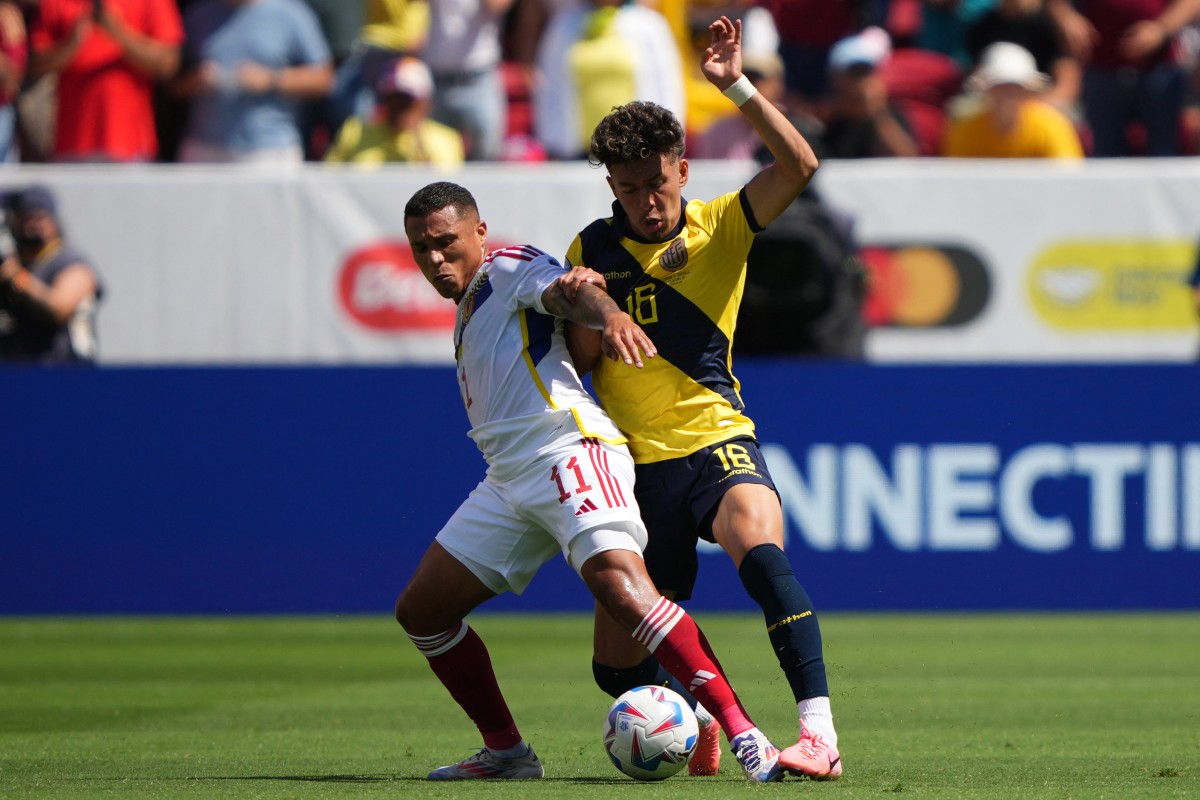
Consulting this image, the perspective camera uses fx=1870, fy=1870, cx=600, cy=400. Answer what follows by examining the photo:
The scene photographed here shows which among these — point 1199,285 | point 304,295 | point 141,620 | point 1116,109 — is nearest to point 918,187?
point 1199,285

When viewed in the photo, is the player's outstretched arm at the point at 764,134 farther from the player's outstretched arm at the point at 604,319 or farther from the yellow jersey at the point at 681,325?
the player's outstretched arm at the point at 604,319

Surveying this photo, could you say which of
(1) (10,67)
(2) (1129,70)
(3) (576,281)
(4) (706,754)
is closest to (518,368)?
(3) (576,281)

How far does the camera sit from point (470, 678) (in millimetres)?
6656

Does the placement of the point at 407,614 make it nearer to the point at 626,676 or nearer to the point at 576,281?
the point at 626,676

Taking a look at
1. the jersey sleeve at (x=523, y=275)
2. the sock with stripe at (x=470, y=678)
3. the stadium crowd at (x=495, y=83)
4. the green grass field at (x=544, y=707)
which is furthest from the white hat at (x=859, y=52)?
the sock with stripe at (x=470, y=678)

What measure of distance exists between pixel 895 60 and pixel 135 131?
6126mm

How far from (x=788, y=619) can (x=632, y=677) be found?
808 millimetres

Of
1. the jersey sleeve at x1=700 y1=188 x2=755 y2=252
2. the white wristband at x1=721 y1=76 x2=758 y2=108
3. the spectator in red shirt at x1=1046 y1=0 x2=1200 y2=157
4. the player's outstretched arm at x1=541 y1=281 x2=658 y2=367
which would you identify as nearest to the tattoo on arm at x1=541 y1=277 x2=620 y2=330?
the player's outstretched arm at x1=541 y1=281 x2=658 y2=367

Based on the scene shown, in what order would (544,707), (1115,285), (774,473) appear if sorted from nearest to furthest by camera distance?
(544,707) → (774,473) → (1115,285)

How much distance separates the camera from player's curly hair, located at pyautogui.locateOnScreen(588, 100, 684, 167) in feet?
20.5

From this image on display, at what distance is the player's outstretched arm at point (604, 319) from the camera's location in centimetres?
585

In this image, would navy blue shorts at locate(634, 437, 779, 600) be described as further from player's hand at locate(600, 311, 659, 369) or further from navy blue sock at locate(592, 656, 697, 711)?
player's hand at locate(600, 311, 659, 369)

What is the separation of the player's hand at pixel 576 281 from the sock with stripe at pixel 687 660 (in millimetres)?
1066

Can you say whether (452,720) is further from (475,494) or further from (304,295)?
(304,295)
